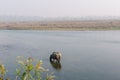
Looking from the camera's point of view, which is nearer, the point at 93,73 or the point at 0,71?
the point at 0,71

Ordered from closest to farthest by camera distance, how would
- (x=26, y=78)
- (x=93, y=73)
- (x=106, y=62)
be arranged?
(x=26, y=78)
(x=93, y=73)
(x=106, y=62)

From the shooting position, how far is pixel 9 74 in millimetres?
22000

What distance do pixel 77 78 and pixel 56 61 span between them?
734 centimetres

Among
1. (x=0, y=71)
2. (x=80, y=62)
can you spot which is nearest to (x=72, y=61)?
(x=80, y=62)

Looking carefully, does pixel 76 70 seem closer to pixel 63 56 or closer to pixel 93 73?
pixel 93 73

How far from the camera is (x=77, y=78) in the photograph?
20766 mm

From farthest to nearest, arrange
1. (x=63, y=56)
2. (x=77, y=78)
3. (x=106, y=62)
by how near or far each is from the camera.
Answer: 1. (x=63, y=56)
2. (x=106, y=62)
3. (x=77, y=78)

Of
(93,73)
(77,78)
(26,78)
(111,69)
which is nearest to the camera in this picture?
(26,78)

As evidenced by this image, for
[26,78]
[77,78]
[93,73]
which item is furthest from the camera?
[93,73]

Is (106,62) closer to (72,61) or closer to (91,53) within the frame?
(72,61)

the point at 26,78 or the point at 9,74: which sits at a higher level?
the point at 26,78

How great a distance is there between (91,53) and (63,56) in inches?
161

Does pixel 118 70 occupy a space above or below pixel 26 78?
below

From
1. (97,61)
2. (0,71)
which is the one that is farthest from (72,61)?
(0,71)
